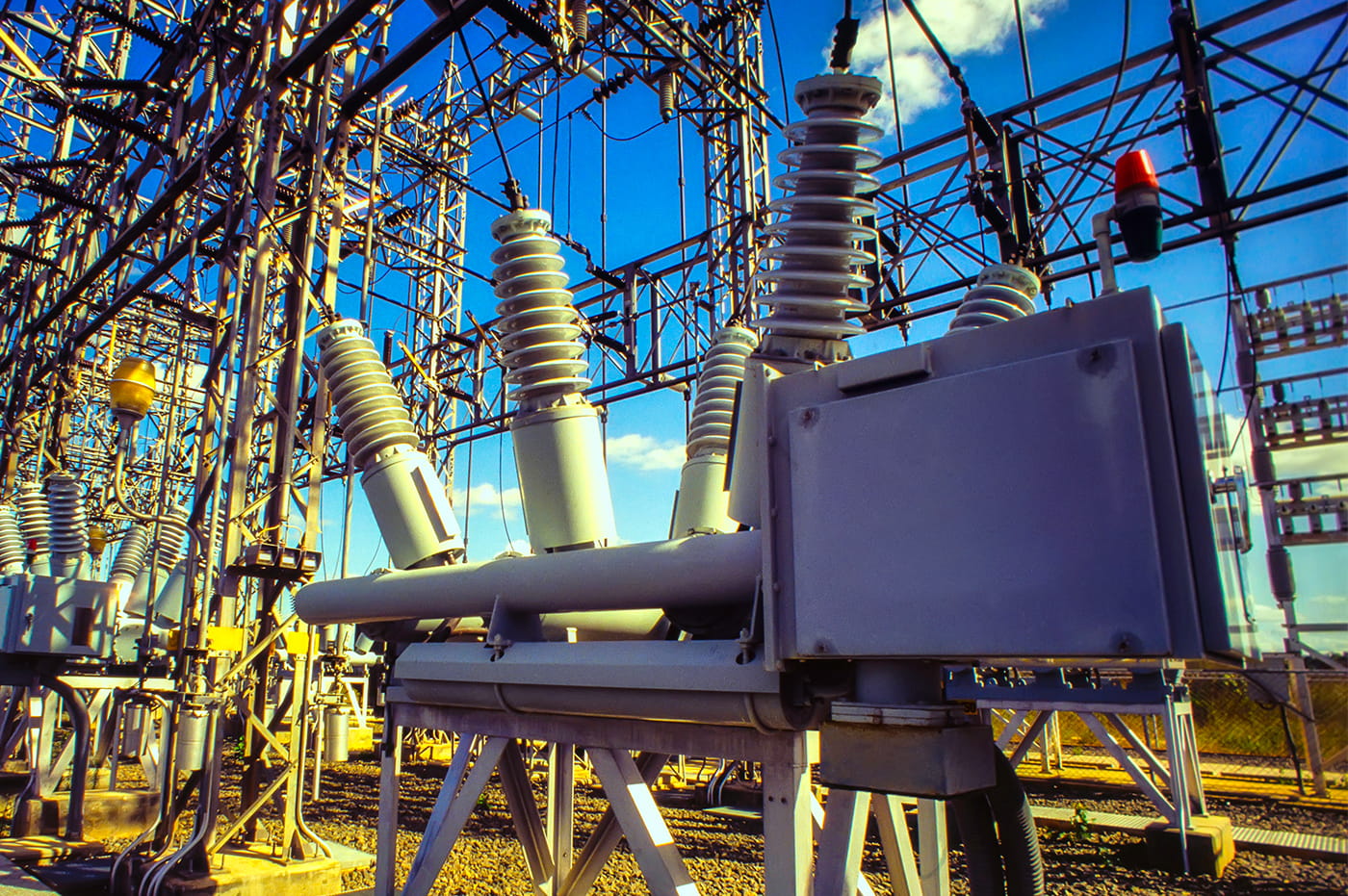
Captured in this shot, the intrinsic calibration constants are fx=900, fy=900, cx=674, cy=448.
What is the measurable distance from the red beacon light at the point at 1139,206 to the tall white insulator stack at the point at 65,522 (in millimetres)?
10987

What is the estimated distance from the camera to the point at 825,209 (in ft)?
8.37

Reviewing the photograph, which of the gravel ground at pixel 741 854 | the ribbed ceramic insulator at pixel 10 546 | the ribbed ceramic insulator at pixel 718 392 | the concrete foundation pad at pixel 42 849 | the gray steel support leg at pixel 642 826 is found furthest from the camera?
the ribbed ceramic insulator at pixel 10 546

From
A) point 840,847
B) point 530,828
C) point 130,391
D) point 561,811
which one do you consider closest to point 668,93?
point 130,391

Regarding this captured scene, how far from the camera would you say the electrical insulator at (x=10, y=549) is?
1084 cm

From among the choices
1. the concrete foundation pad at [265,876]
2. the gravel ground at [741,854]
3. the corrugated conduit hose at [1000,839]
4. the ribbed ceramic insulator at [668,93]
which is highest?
the ribbed ceramic insulator at [668,93]

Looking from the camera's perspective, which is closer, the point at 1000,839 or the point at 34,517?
the point at 1000,839

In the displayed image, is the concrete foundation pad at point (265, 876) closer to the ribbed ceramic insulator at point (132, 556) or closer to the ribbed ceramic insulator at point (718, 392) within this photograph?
the ribbed ceramic insulator at point (718, 392)

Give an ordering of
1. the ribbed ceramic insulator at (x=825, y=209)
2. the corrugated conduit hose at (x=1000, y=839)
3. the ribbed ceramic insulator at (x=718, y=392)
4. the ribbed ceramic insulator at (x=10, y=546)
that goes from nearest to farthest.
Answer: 1. the corrugated conduit hose at (x=1000, y=839)
2. the ribbed ceramic insulator at (x=825, y=209)
3. the ribbed ceramic insulator at (x=718, y=392)
4. the ribbed ceramic insulator at (x=10, y=546)

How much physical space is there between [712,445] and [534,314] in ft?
2.66

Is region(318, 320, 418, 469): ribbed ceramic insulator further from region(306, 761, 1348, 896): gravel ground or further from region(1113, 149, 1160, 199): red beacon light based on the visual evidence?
region(306, 761, 1348, 896): gravel ground

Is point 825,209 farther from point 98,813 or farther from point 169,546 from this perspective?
point 169,546

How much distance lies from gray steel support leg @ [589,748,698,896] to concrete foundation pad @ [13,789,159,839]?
24.3 feet

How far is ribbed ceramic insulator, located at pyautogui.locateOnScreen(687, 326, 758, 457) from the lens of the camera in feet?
11.0

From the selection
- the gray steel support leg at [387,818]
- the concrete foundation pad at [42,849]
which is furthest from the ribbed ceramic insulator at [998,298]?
the concrete foundation pad at [42,849]
